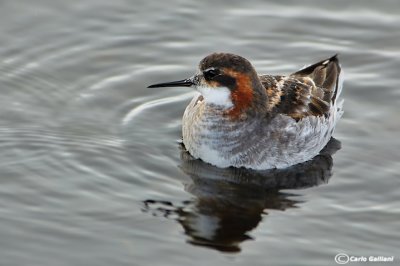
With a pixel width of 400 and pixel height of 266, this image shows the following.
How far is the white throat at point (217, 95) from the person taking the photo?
1225 cm

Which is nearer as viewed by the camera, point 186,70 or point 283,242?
point 283,242

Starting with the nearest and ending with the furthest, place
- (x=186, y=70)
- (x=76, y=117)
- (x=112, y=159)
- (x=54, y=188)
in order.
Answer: (x=54, y=188)
(x=112, y=159)
(x=76, y=117)
(x=186, y=70)

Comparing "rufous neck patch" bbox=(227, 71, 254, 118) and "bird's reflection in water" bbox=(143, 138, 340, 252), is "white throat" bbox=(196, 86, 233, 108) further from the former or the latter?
"bird's reflection in water" bbox=(143, 138, 340, 252)

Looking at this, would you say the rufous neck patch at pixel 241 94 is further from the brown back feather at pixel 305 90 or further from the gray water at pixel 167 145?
the gray water at pixel 167 145

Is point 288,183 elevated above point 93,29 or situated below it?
below

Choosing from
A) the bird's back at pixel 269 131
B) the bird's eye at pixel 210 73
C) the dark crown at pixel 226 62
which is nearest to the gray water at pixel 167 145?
the bird's back at pixel 269 131

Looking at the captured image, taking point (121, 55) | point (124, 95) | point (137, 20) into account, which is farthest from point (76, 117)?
point (137, 20)

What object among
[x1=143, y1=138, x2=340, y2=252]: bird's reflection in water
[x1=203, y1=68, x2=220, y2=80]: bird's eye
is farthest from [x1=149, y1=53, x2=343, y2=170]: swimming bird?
[x1=143, y1=138, x2=340, y2=252]: bird's reflection in water

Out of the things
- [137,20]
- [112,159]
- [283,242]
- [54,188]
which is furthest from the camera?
[137,20]

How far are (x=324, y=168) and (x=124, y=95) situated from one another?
3161 mm

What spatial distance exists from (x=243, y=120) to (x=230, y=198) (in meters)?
1.25

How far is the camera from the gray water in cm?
1048

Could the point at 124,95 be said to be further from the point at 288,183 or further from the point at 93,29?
the point at 288,183

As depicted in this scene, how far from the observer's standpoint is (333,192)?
11820 millimetres
